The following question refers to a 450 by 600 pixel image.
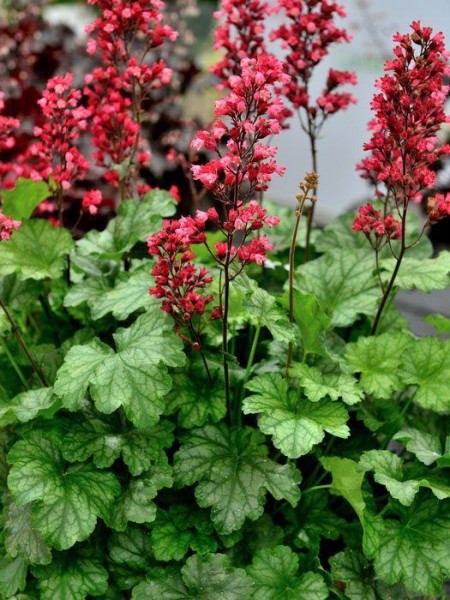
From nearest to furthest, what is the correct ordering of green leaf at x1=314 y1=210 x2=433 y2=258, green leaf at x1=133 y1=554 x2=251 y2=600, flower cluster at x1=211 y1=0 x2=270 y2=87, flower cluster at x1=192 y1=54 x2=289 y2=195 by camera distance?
flower cluster at x1=192 y1=54 x2=289 y2=195, green leaf at x1=133 y1=554 x2=251 y2=600, flower cluster at x1=211 y1=0 x2=270 y2=87, green leaf at x1=314 y1=210 x2=433 y2=258

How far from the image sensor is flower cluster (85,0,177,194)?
1440 millimetres

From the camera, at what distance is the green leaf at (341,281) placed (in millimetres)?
1555

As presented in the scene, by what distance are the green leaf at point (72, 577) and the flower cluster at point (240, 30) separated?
1.15 metres

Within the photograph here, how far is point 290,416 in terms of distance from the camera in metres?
1.23

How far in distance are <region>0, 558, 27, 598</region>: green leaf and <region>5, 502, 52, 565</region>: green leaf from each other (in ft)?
0.09

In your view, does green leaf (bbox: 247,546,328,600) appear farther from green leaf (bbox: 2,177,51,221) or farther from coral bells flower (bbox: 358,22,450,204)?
green leaf (bbox: 2,177,51,221)

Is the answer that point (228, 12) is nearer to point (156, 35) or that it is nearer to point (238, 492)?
point (156, 35)

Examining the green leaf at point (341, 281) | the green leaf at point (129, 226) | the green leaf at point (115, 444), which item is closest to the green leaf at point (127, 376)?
the green leaf at point (115, 444)

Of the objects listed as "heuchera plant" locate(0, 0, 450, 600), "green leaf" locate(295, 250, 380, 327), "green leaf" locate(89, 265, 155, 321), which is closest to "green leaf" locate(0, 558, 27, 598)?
"heuchera plant" locate(0, 0, 450, 600)

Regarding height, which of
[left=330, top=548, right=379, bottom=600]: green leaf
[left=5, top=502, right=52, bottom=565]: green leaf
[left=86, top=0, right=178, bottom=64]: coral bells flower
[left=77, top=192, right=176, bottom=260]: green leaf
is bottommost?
[left=330, top=548, right=379, bottom=600]: green leaf

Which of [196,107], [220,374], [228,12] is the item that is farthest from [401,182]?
[196,107]

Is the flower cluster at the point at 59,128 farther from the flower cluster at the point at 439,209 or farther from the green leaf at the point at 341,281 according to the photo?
the flower cluster at the point at 439,209

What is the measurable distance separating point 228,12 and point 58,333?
958 millimetres

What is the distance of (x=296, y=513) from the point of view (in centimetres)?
141
